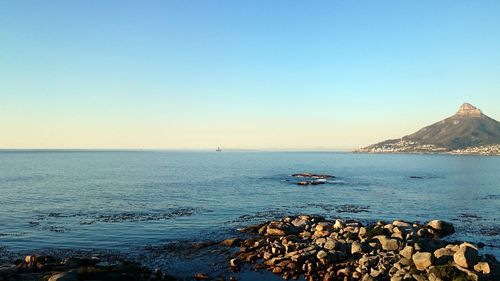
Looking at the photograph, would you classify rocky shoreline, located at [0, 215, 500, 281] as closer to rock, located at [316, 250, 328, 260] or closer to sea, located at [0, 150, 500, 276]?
rock, located at [316, 250, 328, 260]

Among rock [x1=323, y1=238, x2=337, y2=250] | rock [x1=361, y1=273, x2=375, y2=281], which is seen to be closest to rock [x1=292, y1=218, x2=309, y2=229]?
rock [x1=323, y1=238, x2=337, y2=250]

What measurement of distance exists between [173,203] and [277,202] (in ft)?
68.3

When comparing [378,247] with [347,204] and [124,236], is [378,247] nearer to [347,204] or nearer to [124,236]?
[124,236]

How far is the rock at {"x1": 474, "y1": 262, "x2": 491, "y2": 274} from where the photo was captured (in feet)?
104

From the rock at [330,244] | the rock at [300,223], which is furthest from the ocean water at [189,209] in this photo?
the rock at [330,244]

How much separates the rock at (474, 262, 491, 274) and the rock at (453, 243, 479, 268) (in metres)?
0.63

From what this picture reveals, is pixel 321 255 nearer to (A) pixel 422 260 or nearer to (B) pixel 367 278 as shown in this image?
(B) pixel 367 278

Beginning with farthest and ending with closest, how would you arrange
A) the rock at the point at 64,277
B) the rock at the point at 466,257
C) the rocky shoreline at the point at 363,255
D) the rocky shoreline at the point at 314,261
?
the rock at the point at 466,257 < the rocky shoreline at the point at 363,255 < the rocky shoreline at the point at 314,261 < the rock at the point at 64,277

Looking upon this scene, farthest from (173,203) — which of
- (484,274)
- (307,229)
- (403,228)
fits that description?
(484,274)

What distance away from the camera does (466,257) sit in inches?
1309

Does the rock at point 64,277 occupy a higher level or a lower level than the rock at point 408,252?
higher

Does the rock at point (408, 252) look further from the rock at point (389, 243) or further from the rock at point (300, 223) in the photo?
the rock at point (300, 223)

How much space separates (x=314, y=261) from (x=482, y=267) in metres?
13.9

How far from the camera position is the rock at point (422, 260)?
110ft
